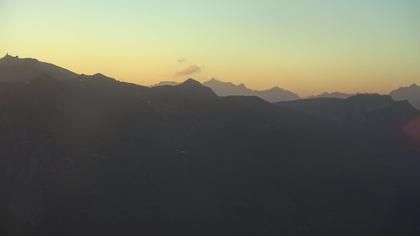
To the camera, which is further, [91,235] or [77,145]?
[77,145]

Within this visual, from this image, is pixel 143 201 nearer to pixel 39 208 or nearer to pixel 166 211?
pixel 166 211

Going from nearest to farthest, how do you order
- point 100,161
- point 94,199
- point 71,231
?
point 71,231, point 94,199, point 100,161

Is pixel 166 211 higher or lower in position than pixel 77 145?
lower

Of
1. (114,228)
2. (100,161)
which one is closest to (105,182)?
(100,161)

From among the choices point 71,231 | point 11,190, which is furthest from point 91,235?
point 11,190

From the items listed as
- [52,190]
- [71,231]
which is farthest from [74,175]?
[71,231]

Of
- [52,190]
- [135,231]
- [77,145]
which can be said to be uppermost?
[77,145]

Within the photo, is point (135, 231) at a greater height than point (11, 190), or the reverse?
point (11, 190)

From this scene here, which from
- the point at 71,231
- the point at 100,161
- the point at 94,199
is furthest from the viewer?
the point at 100,161

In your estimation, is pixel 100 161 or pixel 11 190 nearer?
pixel 11 190

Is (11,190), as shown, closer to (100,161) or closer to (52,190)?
(52,190)
